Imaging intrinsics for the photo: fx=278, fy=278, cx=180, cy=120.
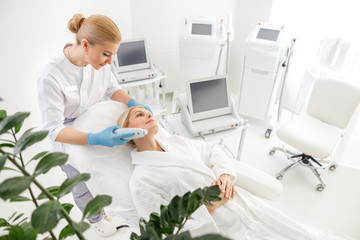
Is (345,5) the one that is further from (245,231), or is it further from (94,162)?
(94,162)

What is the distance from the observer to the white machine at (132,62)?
2855mm

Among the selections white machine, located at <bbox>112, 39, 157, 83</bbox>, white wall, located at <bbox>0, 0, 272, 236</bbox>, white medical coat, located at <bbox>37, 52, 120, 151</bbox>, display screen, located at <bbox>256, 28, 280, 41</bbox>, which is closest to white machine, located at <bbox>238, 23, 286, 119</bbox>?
display screen, located at <bbox>256, 28, 280, 41</bbox>

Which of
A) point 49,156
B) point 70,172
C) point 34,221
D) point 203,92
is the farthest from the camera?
point 203,92

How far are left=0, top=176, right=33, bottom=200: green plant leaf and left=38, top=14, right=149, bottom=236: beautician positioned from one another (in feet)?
3.04

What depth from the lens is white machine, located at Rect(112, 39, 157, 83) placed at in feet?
9.37

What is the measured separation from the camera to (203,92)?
2158 millimetres

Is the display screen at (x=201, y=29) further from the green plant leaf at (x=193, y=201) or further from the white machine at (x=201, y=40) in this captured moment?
the green plant leaf at (x=193, y=201)

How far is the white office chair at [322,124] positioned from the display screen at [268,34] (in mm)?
659

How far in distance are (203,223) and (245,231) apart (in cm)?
24

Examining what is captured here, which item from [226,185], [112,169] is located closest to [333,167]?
[226,185]

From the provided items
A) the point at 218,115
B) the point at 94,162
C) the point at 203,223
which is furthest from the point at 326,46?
the point at 94,162

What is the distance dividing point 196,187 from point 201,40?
1.97 metres

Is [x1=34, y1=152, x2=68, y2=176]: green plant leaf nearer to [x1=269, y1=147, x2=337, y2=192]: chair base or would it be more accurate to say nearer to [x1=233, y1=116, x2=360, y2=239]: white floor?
[x1=233, y1=116, x2=360, y2=239]: white floor

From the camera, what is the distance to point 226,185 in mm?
1568
